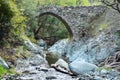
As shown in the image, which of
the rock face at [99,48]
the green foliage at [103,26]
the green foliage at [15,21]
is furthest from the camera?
the green foliage at [103,26]

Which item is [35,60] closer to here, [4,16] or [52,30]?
[4,16]

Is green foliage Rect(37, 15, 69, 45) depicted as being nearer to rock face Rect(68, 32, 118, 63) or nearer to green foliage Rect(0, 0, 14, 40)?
rock face Rect(68, 32, 118, 63)

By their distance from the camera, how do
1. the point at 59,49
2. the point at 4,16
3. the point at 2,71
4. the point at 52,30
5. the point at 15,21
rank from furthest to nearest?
the point at 52,30 < the point at 59,49 < the point at 15,21 < the point at 4,16 < the point at 2,71

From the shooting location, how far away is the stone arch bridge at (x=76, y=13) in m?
30.4

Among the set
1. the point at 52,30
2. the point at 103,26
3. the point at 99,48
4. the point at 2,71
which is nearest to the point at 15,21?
the point at 2,71

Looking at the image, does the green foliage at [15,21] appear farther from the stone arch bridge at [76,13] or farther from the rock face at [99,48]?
the stone arch bridge at [76,13]

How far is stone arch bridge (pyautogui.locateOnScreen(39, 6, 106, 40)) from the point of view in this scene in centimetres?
3036

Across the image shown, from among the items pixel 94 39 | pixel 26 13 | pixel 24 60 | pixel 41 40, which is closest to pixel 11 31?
pixel 24 60

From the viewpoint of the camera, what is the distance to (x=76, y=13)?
30.6 metres

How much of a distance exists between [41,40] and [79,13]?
10682mm

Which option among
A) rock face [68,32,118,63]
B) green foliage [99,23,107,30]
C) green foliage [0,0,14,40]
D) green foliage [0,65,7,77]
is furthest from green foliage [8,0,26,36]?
green foliage [99,23,107,30]

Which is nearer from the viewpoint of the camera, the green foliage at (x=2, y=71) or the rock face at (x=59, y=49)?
the green foliage at (x=2, y=71)

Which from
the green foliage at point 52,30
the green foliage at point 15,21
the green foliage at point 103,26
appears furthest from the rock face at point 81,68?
the green foliage at point 52,30

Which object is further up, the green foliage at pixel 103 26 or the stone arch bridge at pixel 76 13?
the stone arch bridge at pixel 76 13
